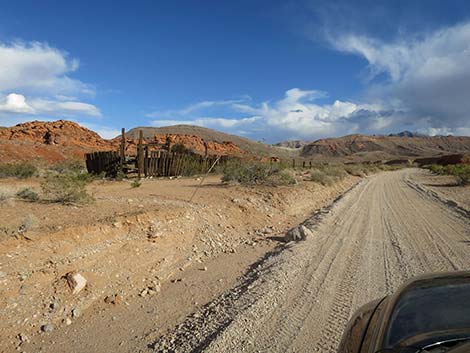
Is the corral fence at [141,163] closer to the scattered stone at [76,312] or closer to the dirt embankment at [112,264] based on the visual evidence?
the dirt embankment at [112,264]

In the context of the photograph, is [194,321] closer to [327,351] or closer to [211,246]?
[327,351]

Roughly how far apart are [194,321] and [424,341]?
3933mm

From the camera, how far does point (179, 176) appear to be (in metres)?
22.4

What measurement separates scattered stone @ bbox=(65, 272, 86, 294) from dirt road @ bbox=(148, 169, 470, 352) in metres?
1.78

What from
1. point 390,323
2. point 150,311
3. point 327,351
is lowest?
point 150,311

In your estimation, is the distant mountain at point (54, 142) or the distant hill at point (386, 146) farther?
the distant hill at point (386, 146)

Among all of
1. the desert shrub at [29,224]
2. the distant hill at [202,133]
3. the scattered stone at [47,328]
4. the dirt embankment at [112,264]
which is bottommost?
the scattered stone at [47,328]

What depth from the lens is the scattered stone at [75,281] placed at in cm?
570

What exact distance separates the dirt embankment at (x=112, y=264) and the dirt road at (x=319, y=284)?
27.5 inches

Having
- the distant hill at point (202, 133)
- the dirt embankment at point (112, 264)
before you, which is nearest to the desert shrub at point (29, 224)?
the dirt embankment at point (112, 264)

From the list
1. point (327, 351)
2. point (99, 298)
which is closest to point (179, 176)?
point (99, 298)

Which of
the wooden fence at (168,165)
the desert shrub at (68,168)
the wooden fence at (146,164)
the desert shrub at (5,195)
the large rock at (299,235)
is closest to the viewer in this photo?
the desert shrub at (5,195)

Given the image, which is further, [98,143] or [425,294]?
[98,143]

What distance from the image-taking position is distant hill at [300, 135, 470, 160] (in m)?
145
